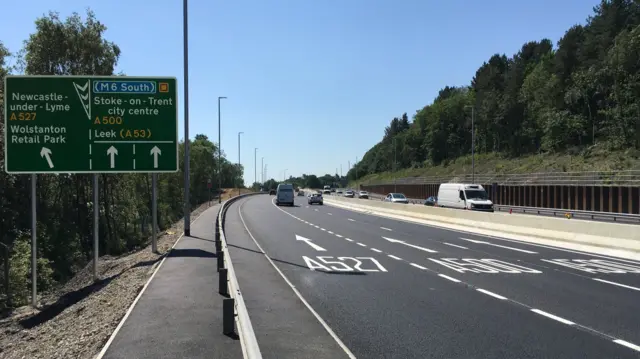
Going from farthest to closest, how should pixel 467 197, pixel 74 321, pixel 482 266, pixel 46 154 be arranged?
pixel 467 197, pixel 46 154, pixel 482 266, pixel 74 321

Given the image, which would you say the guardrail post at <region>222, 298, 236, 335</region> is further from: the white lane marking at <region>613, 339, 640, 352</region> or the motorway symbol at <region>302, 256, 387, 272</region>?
the motorway symbol at <region>302, 256, 387, 272</region>

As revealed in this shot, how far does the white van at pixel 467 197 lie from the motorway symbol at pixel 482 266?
25659 millimetres

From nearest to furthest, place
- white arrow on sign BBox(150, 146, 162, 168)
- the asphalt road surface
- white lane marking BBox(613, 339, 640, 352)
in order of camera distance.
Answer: white lane marking BBox(613, 339, 640, 352) < the asphalt road surface < white arrow on sign BBox(150, 146, 162, 168)

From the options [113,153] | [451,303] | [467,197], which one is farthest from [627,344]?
[467,197]

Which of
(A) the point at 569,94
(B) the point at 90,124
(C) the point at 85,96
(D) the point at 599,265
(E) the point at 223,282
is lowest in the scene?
(D) the point at 599,265

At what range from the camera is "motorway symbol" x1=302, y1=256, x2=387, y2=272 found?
14445 millimetres

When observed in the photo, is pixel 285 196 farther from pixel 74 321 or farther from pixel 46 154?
pixel 74 321

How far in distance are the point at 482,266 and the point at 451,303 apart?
5.43 m

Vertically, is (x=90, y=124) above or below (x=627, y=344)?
above

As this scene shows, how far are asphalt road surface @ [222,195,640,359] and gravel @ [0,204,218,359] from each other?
8.58ft

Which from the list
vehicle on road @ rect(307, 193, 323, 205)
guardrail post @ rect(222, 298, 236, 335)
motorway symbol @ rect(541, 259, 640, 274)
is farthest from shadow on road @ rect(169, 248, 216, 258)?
vehicle on road @ rect(307, 193, 323, 205)

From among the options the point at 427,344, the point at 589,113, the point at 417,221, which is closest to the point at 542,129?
the point at 589,113


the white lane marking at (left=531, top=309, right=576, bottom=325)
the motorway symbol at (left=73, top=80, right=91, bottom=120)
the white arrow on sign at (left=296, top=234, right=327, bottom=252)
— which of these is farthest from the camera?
the white arrow on sign at (left=296, top=234, right=327, bottom=252)

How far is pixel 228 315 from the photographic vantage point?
7555 millimetres
